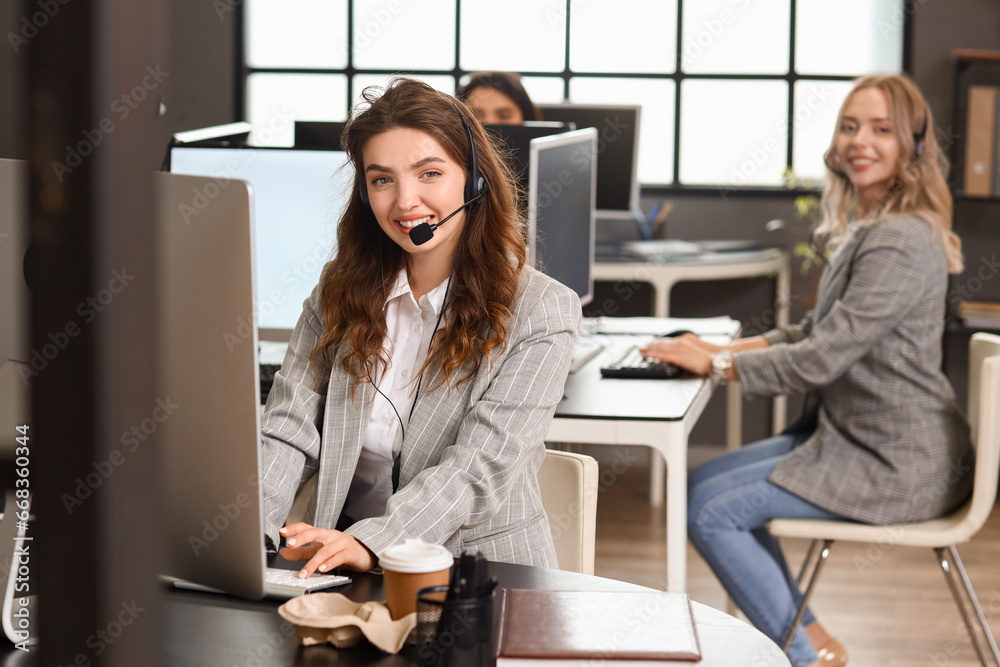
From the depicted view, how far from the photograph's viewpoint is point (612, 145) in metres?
3.33

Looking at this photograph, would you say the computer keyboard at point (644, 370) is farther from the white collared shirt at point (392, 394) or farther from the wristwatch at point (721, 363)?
the white collared shirt at point (392, 394)

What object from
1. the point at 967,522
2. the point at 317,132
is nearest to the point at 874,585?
the point at 967,522

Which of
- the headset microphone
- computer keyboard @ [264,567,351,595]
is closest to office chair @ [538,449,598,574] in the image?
the headset microphone

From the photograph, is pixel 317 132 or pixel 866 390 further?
pixel 317 132

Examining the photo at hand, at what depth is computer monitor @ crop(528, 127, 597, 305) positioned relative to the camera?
2.04 metres

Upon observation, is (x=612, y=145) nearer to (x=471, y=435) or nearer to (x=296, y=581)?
(x=471, y=435)

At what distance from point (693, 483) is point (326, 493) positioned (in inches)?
45.3

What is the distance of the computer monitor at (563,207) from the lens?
204 centimetres

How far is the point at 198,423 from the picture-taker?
816 millimetres

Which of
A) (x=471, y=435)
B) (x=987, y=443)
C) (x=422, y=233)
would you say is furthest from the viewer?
(x=987, y=443)

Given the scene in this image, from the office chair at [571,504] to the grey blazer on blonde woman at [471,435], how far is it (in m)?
0.05

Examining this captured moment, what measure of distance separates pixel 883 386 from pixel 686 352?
1.33 feet

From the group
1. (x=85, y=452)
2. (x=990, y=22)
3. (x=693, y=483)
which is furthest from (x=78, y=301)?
(x=990, y=22)

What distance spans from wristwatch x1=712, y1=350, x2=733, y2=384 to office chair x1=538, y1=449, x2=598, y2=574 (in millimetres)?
805
